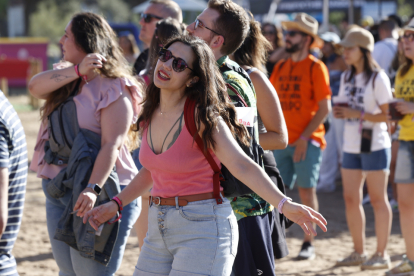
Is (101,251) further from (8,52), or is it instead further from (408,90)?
(8,52)

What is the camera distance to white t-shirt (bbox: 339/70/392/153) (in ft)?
15.1

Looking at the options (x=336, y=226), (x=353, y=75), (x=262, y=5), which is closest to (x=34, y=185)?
(x=336, y=226)

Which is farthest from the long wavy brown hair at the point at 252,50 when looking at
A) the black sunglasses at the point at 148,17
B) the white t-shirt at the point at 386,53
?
the white t-shirt at the point at 386,53

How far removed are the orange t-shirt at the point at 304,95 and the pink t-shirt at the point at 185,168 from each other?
2841mm

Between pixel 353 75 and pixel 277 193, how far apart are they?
121 inches

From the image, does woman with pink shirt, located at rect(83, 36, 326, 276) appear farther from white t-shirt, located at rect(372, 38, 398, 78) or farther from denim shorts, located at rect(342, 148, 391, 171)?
white t-shirt, located at rect(372, 38, 398, 78)

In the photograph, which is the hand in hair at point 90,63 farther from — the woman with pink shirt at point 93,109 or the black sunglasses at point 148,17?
the black sunglasses at point 148,17

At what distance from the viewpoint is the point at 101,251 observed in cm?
287

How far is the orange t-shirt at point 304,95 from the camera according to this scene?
4.96 meters

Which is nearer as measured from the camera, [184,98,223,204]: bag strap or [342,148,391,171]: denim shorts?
[184,98,223,204]: bag strap

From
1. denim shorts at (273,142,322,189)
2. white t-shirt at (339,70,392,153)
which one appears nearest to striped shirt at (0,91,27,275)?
denim shorts at (273,142,322,189)

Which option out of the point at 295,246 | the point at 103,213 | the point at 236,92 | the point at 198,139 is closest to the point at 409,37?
the point at 295,246

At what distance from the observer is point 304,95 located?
4992 millimetres

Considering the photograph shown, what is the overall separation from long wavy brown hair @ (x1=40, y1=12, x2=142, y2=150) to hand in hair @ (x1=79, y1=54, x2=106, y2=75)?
0.15 metres
